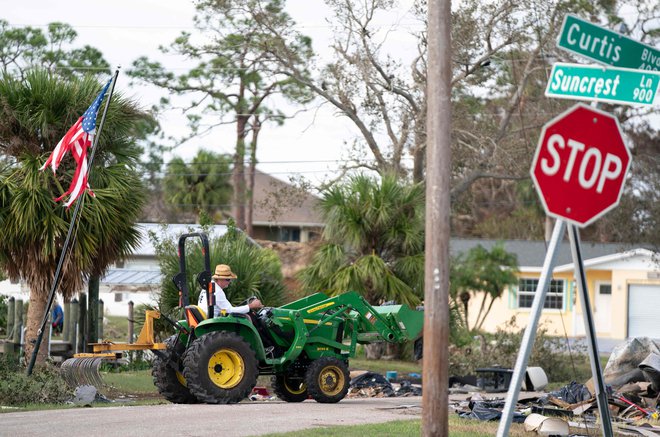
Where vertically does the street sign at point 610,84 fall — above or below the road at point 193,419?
above

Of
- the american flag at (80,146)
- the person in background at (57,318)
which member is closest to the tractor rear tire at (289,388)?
the american flag at (80,146)

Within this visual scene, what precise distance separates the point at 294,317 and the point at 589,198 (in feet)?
27.3

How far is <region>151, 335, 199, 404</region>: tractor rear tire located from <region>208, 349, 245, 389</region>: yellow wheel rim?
0.76 m

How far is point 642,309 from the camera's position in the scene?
48406 mm

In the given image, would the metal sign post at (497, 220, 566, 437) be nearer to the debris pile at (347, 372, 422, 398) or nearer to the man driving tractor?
the man driving tractor

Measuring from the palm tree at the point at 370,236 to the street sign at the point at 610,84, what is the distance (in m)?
15.2

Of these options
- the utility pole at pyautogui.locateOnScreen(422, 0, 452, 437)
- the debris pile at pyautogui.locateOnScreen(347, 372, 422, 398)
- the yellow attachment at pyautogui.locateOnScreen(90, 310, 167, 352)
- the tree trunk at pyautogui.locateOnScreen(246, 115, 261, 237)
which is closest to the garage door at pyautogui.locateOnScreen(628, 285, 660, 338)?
the tree trunk at pyautogui.locateOnScreen(246, 115, 261, 237)

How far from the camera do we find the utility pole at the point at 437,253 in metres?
9.42

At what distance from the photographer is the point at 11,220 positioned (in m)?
18.3

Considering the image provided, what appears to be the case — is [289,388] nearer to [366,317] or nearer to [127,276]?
[366,317]

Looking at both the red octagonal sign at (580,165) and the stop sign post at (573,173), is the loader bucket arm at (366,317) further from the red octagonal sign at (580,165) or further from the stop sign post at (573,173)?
the red octagonal sign at (580,165)

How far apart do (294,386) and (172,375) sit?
2.03 metres

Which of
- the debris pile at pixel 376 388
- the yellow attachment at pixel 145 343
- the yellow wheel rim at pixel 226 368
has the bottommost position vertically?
the debris pile at pixel 376 388

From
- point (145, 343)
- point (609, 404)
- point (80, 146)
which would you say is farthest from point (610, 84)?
point (80, 146)
